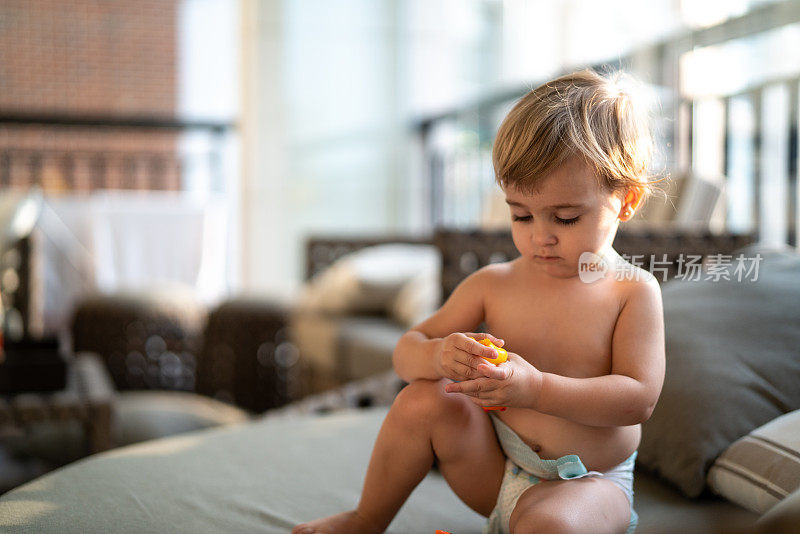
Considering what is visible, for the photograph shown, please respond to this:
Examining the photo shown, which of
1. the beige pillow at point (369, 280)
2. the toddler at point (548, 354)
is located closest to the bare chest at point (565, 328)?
the toddler at point (548, 354)

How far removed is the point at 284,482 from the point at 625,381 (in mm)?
492

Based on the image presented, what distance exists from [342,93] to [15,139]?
3.62 m

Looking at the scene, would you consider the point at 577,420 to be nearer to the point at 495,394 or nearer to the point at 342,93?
the point at 495,394

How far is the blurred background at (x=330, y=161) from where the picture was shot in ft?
6.27

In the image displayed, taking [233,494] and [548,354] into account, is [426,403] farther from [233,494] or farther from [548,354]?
[233,494]

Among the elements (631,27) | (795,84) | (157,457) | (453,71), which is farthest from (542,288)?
(453,71)

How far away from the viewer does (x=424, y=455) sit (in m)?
0.73

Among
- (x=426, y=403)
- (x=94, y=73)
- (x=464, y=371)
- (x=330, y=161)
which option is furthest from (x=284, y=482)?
(x=94, y=73)

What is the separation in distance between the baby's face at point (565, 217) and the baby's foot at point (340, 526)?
1.05ft

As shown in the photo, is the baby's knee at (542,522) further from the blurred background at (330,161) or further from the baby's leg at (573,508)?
the blurred background at (330,161)

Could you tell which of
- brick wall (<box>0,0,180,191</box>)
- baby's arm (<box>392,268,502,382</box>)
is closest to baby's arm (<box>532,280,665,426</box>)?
baby's arm (<box>392,268,502,382</box>)

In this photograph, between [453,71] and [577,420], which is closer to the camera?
[577,420]

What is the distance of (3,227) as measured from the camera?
8.06 feet

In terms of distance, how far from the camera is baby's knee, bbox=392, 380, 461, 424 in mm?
713
